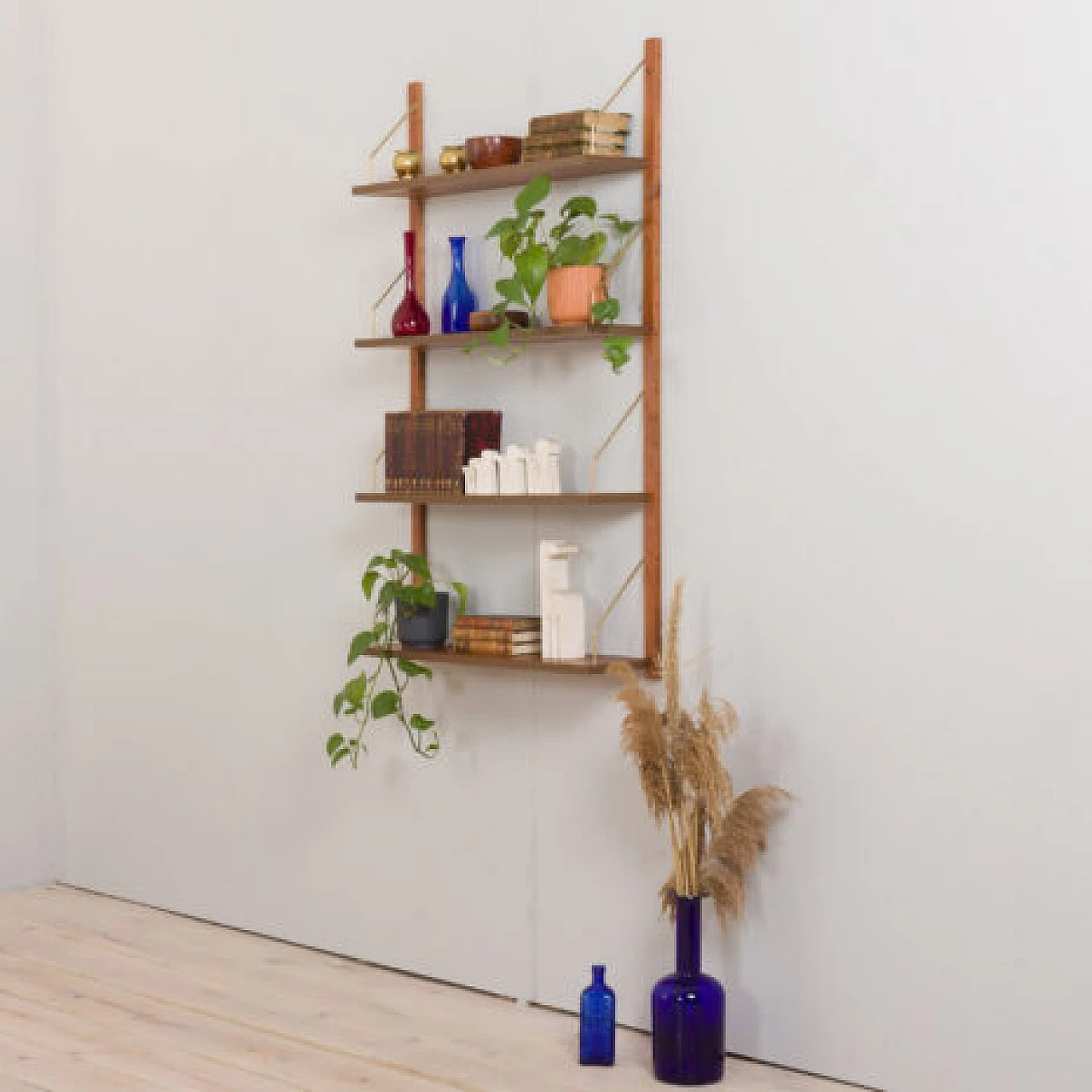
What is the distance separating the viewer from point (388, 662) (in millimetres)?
4379

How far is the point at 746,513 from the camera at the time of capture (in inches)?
150

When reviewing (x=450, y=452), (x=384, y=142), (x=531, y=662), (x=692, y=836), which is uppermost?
(x=384, y=142)

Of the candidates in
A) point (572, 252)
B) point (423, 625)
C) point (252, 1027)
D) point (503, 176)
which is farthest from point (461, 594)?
point (252, 1027)

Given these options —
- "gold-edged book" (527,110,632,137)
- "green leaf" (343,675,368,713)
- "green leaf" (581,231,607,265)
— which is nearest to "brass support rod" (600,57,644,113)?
"gold-edged book" (527,110,632,137)

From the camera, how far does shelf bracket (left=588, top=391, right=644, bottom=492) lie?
3.99m

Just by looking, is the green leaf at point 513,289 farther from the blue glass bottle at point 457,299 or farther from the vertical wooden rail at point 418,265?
the vertical wooden rail at point 418,265

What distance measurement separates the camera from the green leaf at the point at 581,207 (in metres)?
3.92

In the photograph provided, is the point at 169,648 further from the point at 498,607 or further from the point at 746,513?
the point at 746,513

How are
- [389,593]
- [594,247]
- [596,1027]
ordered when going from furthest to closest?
[389,593], [594,247], [596,1027]

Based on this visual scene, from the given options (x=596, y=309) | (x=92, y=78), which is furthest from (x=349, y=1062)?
(x=92, y=78)

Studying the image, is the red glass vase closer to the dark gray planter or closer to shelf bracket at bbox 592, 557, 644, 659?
the dark gray planter

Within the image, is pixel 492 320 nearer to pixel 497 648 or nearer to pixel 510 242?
pixel 510 242

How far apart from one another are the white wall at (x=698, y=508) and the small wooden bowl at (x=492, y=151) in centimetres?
15

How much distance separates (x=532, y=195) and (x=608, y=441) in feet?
1.92
